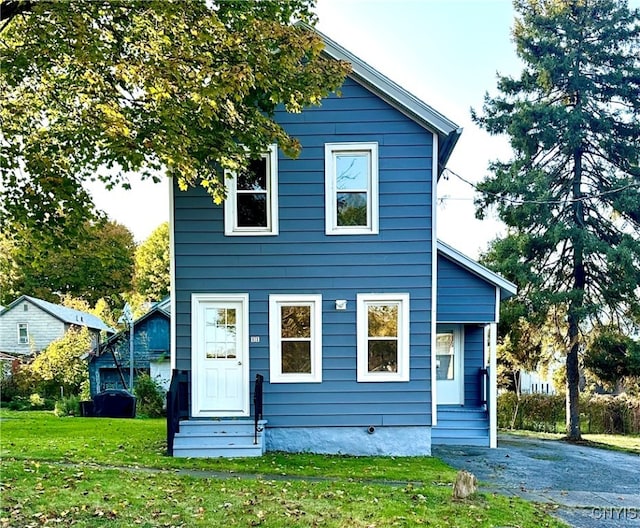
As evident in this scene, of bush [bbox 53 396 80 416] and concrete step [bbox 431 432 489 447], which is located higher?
concrete step [bbox 431 432 489 447]

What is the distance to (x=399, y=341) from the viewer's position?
29.4ft

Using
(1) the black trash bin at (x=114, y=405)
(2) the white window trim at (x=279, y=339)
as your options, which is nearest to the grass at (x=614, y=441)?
(2) the white window trim at (x=279, y=339)

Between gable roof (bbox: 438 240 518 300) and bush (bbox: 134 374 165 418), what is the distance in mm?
12252

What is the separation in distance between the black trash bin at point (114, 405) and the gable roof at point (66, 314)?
1236 cm

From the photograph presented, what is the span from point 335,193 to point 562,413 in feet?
43.4

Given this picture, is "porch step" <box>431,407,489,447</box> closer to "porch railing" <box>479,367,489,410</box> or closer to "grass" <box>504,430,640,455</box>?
"porch railing" <box>479,367,489,410</box>

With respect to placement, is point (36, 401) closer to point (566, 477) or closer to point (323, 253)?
point (323, 253)

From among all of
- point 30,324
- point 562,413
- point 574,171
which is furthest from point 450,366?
point 30,324

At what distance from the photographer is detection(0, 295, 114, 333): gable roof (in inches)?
1085

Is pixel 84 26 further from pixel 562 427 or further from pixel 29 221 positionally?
pixel 562 427

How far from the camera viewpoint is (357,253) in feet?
29.6

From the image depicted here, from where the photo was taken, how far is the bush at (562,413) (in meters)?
16.8

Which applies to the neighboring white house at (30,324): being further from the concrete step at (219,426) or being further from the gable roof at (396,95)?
the gable roof at (396,95)

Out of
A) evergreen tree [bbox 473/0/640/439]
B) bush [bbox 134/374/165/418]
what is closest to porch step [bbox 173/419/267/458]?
evergreen tree [bbox 473/0/640/439]
